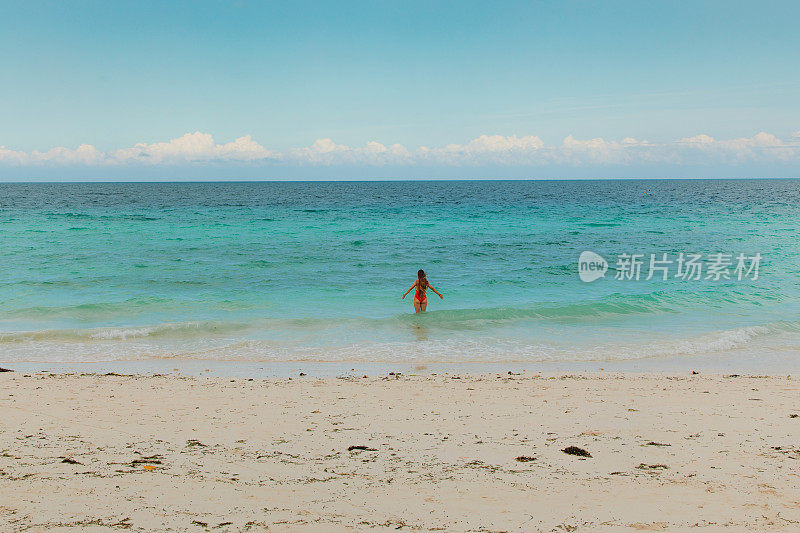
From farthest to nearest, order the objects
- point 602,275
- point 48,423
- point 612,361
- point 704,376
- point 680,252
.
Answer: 1. point 680,252
2. point 602,275
3. point 612,361
4. point 704,376
5. point 48,423

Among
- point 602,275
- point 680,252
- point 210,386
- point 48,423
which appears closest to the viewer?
point 48,423

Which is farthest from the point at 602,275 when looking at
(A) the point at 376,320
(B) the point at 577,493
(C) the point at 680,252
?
(B) the point at 577,493

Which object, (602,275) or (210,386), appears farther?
(602,275)

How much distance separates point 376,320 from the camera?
1394cm

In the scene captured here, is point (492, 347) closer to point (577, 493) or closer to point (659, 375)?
point (659, 375)

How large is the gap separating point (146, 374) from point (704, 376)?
9222 millimetres

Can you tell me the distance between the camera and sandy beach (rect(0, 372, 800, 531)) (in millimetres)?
4129
